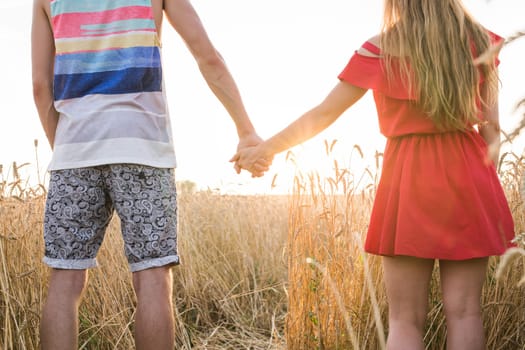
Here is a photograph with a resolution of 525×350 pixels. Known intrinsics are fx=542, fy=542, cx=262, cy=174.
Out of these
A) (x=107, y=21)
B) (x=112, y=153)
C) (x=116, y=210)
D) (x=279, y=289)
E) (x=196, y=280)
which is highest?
(x=107, y=21)

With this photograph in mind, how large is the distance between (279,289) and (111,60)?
Answer: 2489 mm

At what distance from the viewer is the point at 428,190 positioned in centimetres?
165

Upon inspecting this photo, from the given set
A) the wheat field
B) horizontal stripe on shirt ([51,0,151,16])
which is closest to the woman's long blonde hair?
the wheat field

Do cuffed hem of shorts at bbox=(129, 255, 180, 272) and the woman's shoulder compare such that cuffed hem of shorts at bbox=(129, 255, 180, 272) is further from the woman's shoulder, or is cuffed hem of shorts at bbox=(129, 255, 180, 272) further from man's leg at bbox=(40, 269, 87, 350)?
the woman's shoulder

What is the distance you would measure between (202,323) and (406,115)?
2248 mm

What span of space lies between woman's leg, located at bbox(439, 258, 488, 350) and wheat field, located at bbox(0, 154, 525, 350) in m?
0.22

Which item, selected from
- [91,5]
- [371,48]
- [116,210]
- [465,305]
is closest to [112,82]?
[91,5]

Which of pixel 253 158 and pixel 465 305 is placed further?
pixel 253 158

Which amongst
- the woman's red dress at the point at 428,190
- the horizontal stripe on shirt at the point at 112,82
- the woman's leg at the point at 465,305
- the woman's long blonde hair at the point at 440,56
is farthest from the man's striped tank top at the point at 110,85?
the woman's leg at the point at 465,305

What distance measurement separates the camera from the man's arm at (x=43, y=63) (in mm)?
1902

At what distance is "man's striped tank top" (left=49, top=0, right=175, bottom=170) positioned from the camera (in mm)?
1711

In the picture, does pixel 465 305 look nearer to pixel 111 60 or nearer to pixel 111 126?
pixel 111 126

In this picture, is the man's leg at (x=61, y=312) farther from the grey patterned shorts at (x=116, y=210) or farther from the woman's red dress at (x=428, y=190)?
the woman's red dress at (x=428, y=190)

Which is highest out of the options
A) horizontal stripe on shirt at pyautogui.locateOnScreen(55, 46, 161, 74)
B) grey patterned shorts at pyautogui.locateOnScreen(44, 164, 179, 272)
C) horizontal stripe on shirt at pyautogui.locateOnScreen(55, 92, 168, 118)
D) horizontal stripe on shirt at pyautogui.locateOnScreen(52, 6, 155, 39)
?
horizontal stripe on shirt at pyautogui.locateOnScreen(52, 6, 155, 39)
